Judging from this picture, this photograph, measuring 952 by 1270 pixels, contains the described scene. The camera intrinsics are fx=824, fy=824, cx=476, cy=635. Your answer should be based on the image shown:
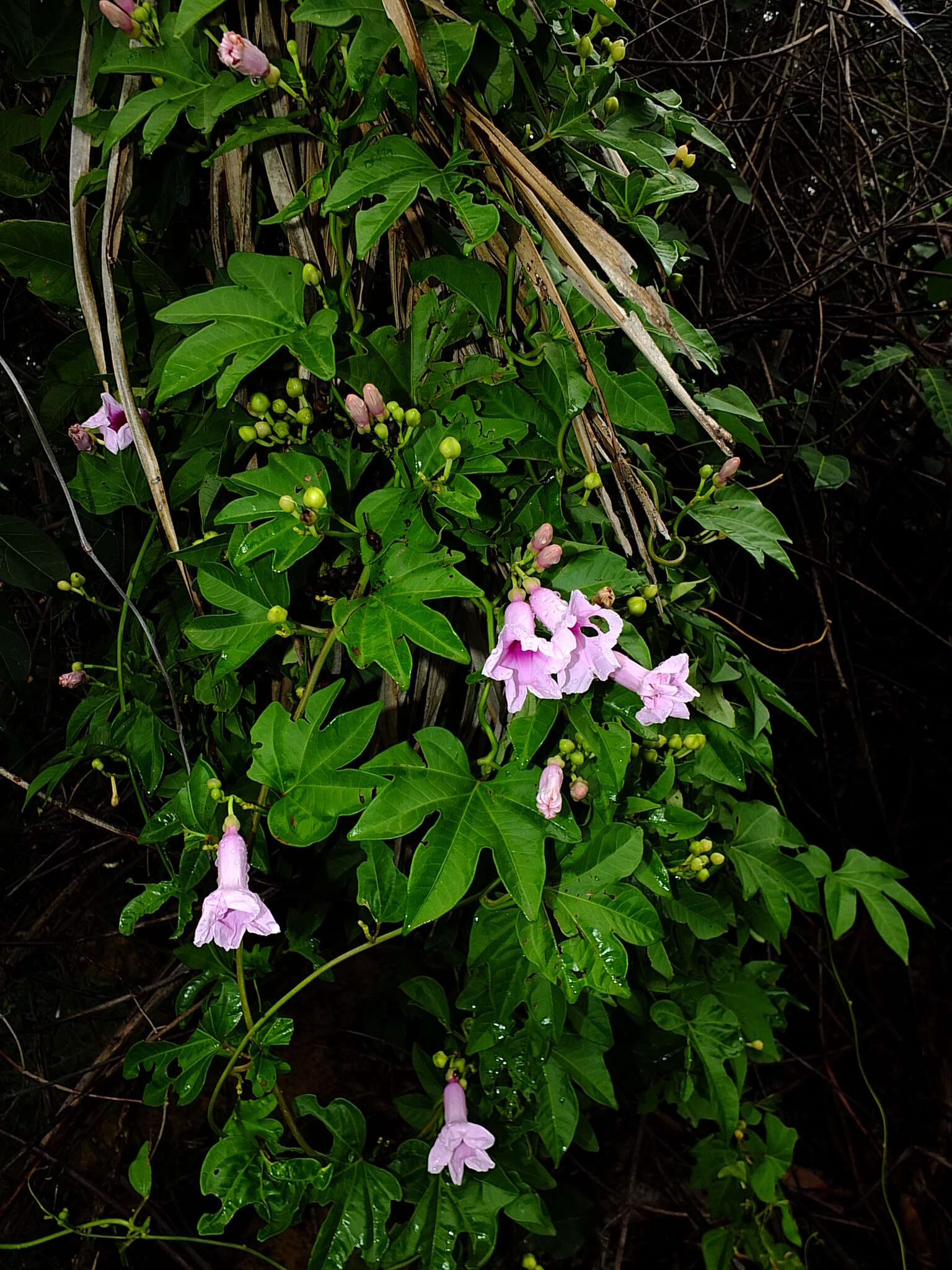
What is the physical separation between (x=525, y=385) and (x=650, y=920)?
1.84ft

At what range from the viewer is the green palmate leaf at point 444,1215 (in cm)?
102

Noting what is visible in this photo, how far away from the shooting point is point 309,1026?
158 centimetres

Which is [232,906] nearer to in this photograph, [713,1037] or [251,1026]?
[251,1026]

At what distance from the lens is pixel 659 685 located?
812mm

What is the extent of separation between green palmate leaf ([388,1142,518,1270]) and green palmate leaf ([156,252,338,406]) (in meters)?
0.96

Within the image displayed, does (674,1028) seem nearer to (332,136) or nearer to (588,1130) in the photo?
(588,1130)

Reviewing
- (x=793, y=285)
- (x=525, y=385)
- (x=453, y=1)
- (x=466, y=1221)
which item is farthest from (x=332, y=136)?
(x=466, y=1221)

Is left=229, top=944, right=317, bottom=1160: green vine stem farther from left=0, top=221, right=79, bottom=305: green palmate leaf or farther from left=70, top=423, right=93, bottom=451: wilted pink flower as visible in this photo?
left=0, top=221, right=79, bottom=305: green palmate leaf

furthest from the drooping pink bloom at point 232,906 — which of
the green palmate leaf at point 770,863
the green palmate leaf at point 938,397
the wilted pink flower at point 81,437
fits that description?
the green palmate leaf at point 938,397

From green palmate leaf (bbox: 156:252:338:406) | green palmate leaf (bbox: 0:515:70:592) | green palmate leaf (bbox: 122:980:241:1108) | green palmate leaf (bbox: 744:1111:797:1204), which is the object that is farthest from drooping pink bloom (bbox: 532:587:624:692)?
green palmate leaf (bbox: 744:1111:797:1204)

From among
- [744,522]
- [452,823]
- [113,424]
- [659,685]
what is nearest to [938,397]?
[744,522]

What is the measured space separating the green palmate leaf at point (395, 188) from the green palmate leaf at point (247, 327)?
10 cm

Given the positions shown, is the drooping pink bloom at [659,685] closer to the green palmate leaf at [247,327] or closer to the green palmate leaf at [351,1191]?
the green palmate leaf at [247,327]

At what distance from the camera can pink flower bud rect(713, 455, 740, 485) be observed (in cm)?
90
